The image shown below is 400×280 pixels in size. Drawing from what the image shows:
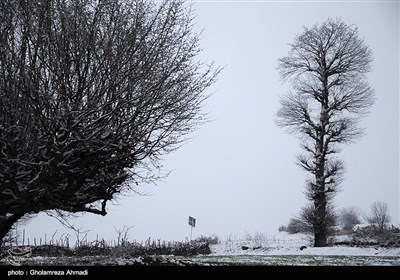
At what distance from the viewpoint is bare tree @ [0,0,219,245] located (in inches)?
223

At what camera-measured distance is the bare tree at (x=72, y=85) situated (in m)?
5.67

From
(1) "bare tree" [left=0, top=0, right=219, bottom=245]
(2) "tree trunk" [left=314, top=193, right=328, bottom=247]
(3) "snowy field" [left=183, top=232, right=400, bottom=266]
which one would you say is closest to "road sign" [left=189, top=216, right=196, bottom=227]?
(3) "snowy field" [left=183, top=232, right=400, bottom=266]

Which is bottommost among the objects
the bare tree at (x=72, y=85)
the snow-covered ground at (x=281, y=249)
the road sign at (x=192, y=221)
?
the snow-covered ground at (x=281, y=249)

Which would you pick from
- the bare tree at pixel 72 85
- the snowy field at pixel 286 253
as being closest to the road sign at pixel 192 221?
the snowy field at pixel 286 253

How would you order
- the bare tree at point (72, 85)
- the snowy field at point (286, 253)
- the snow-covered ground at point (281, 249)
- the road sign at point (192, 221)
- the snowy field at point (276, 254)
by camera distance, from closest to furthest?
the bare tree at point (72, 85) → the snowy field at point (276, 254) → the snowy field at point (286, 253) → the snow-covered ground at point (281, 249) → the road sign at point (192, 221)

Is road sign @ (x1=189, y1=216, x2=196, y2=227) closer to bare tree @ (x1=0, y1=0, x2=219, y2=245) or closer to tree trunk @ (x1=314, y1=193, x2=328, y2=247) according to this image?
tree trunk @ (x1=314, y1=193, x2=328, y2=247)

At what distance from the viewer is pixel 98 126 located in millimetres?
6359

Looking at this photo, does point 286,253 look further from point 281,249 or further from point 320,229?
point 320,229

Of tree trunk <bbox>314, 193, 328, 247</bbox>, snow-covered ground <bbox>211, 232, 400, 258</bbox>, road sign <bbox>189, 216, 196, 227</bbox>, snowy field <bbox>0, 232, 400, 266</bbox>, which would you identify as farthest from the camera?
road sign <bbox>189, 216, 196, 227</bbox>

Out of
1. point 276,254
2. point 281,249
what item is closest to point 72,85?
point 276,254

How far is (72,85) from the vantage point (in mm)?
6055

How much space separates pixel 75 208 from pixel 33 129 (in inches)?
101

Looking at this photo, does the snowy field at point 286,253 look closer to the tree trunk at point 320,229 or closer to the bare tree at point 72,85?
the tree trunk at point 320,229
